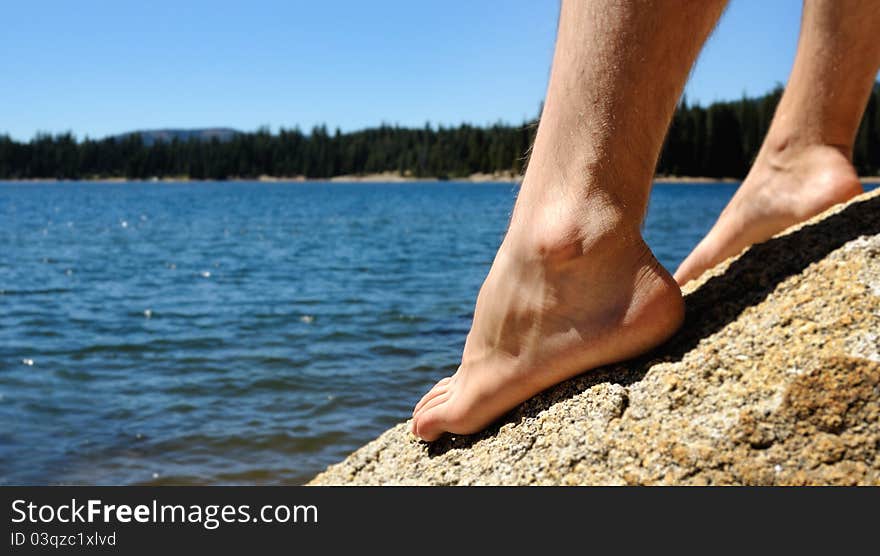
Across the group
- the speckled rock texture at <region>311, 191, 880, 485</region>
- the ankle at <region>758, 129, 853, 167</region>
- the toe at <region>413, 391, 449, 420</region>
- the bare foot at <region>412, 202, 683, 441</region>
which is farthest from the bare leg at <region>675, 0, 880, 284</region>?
the toe at <region>413, 391, 449, 420</region>

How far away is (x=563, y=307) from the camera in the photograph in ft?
4.82

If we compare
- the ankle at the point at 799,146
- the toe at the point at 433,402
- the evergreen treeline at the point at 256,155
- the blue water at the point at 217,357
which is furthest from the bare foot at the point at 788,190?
the evergreen treeline at the point at 256,155

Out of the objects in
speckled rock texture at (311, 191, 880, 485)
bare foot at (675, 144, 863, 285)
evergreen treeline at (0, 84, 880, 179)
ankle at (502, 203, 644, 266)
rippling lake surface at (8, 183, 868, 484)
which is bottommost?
rippling lake surface at (8, 183, 868, 484)

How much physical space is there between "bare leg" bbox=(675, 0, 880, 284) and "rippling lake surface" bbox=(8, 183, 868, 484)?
71cm

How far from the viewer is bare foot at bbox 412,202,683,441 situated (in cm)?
145

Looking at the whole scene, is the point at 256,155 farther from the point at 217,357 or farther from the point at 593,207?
the point at 593,207

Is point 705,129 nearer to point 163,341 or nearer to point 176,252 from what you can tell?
point 176,252

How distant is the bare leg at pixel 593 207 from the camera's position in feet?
4.47

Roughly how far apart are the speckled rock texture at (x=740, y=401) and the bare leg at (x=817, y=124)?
19cm

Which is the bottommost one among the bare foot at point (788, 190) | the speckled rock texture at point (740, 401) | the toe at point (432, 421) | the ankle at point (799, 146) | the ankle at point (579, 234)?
the toe at point (432, 421)

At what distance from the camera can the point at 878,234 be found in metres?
1.61

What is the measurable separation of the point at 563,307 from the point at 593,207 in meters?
0.20

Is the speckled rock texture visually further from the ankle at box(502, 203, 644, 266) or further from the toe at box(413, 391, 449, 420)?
the ankle at box(502, 203, 644, 266)

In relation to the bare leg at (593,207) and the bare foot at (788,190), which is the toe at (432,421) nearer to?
the bare leg at (593,207)
